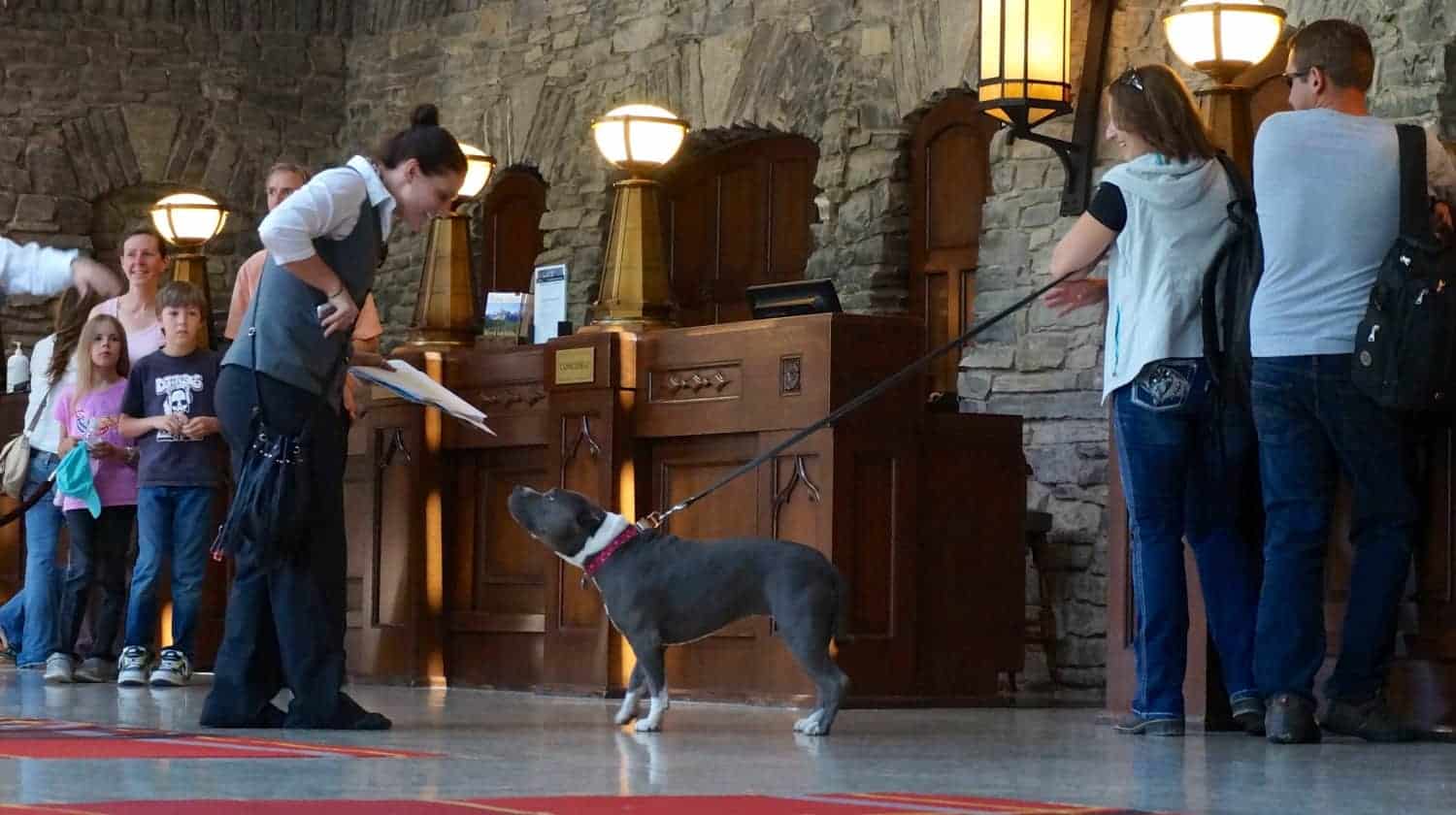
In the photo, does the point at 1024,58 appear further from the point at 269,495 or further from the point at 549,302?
the point at 269,495

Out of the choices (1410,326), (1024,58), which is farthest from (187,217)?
(1410,326)

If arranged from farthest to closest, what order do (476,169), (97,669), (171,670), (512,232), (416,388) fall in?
(512,232) < (476,169) < (97,669) < (171,670) < (416,388)

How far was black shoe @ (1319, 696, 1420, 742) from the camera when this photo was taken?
17.3 feet

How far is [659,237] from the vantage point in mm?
7754

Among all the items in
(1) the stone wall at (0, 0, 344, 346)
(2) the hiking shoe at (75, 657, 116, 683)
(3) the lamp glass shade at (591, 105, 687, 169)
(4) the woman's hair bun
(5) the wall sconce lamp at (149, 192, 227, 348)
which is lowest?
(2) the hiking shoe at (75, 657, 116, 683)

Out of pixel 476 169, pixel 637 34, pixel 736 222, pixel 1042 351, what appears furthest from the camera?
pixel 637 34

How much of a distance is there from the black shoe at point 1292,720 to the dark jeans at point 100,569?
14.7ft

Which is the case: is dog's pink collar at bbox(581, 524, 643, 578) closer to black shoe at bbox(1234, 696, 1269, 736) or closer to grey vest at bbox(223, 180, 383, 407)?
grey vest at bbox(223, 180, 383, 407)

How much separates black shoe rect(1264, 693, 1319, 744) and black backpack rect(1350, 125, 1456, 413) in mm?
660

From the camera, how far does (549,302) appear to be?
8.45 metres

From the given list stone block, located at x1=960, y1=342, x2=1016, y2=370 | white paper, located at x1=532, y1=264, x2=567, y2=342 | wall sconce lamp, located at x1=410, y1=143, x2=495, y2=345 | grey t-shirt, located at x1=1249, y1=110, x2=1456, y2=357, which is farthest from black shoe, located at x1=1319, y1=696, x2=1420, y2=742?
wall sconce lamp, located at x1=410, y1=143, x2=495, y2=345

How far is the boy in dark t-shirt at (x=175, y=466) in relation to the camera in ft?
25.3

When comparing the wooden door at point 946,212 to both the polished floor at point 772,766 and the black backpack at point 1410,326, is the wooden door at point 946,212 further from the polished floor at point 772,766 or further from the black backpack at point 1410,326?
the black backpack at point 1410,326

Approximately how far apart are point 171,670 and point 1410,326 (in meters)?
4.14
